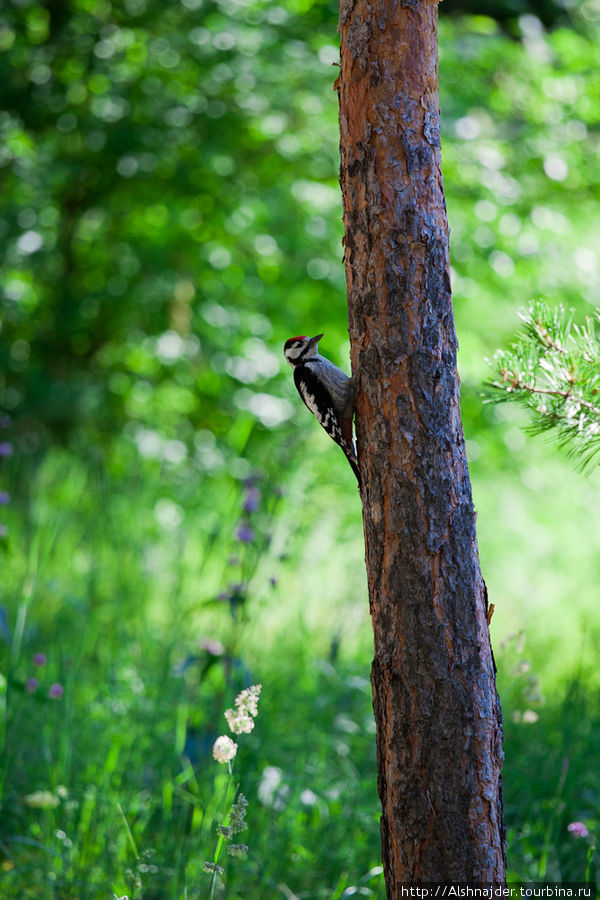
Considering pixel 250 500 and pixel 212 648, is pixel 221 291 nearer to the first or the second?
pixel 250 500

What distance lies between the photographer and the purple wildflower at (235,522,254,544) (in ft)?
8.47

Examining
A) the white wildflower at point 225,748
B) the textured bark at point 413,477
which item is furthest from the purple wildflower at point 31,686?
the textured bark at point 413,477

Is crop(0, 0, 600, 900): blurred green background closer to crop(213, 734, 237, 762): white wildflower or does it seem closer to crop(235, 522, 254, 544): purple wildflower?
crop(235, 522, 254, 544): purple wildflower

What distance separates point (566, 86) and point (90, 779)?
466 cm

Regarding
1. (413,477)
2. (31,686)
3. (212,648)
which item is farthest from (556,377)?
(31,686)

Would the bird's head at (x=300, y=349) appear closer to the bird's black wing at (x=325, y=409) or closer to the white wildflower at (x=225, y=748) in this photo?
the bird's black wing at (x=325, y=409)

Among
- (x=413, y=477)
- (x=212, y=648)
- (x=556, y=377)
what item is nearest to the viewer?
(x=413, y=477)

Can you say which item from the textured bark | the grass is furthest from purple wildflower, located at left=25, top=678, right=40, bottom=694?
the textured bark

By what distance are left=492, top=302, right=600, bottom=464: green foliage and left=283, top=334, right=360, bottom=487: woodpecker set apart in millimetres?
391

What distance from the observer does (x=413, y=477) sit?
4.87 ft

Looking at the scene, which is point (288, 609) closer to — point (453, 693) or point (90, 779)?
point (90, 779)

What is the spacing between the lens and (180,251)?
199 inches

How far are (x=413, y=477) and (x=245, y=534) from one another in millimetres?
1203

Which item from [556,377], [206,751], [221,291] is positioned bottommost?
[206,751]
